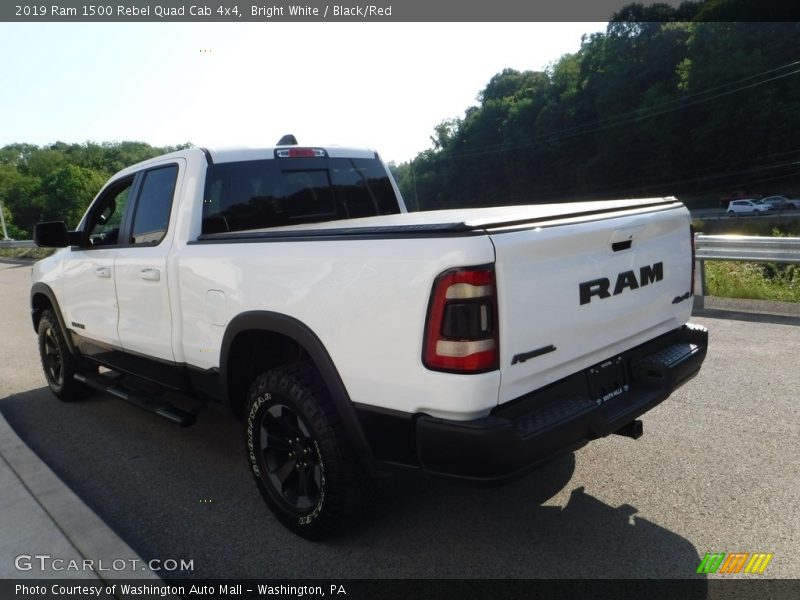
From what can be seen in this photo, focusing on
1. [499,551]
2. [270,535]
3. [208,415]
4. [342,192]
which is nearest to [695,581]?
[499,551]

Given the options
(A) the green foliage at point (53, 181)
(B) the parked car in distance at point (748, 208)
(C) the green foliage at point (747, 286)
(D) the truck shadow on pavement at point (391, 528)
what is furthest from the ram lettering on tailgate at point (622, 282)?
(A) the green foliage at point (53, 181)

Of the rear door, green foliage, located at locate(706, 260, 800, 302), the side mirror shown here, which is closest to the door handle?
the rear door

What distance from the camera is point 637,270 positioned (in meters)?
3.05

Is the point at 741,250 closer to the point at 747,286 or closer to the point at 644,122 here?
the point at 747,286

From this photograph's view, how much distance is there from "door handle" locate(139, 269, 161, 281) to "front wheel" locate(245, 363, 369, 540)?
1140 millimetres

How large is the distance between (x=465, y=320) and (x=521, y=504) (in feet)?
4.82

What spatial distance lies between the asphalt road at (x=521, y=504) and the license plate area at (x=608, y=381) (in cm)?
64

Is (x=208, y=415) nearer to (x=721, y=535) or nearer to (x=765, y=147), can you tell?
(x=721, y=535)

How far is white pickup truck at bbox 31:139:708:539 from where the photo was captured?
7.89ft

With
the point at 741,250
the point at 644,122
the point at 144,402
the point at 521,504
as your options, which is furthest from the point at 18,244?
the point at 644,122

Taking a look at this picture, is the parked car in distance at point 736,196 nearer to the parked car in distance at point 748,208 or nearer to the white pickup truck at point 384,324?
the parked car in distance at point 748,208

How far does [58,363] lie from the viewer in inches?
225

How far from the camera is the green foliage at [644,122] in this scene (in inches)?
2099

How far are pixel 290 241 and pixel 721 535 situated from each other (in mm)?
2450
